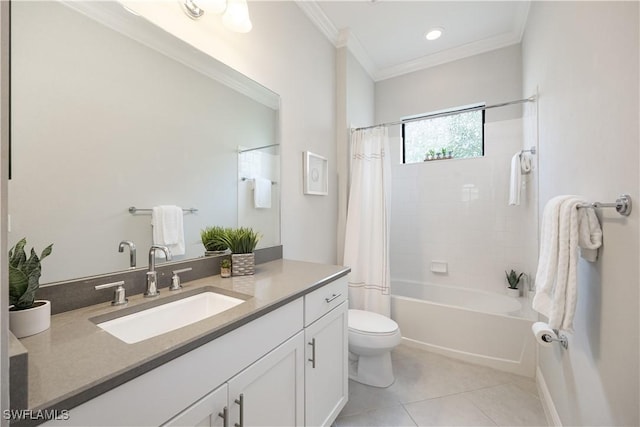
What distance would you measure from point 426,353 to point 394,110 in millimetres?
2499

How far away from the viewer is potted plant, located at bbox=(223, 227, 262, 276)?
1388 mm

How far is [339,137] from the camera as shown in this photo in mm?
2520

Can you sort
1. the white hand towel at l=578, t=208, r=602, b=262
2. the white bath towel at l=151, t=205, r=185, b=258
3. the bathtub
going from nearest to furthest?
the white hand towel at l=578, t=208, r=602, b=262 < the white bath towel at l=151, t=205, r=185, b=258 < the bathtub

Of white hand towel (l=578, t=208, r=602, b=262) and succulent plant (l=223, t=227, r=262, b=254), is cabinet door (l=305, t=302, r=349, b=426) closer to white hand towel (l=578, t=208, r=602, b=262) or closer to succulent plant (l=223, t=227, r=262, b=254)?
succulent plant (l=223, t=227, r=262, b=254)

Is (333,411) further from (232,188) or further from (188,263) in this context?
(232,188)

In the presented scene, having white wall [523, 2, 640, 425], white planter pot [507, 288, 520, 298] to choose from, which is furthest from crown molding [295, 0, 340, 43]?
white planter pot [507, 288, 520, 298]

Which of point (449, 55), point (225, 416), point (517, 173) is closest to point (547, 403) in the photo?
point (517, 173)

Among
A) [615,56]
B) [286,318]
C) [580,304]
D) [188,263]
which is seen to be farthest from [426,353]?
[615,56]

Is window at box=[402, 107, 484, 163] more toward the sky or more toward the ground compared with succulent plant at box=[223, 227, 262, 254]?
more toward the sky

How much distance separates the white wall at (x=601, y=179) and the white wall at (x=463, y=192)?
110cm

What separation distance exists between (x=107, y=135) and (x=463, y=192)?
289cm

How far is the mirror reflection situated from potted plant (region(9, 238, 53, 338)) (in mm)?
181

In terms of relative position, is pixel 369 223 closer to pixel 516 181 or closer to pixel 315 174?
pixel 315 174

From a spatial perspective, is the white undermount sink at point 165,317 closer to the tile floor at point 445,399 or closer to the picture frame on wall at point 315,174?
the tile floor at point 445,399
